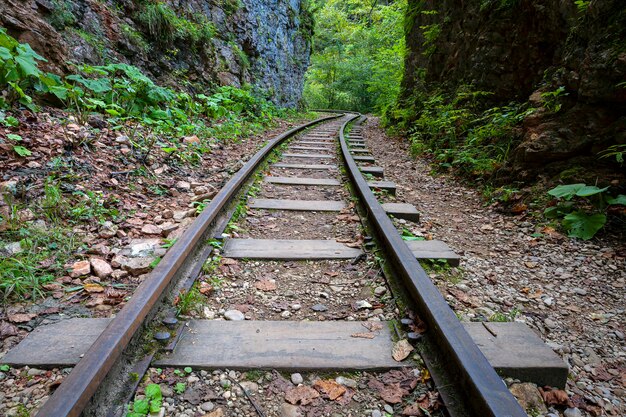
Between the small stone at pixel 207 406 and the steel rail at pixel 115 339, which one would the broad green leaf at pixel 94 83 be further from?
the small stone at pixel 207 406

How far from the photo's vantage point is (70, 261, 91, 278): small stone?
7.17 feet

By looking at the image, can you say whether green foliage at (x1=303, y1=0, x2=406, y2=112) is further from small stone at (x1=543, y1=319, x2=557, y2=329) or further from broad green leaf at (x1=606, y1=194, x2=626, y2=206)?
small stone at (x1=543, y1=319, x2=557, y2=329)

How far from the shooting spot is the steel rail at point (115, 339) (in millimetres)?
1103

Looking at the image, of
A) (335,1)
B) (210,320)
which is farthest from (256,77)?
(335,1)

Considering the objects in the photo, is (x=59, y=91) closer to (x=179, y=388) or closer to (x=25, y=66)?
(x=25, y=66)

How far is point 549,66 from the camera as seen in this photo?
4660mm

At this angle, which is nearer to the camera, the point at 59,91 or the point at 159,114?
the point at 59,91

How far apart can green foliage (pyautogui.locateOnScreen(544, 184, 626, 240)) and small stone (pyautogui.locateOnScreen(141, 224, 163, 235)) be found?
11.4 ft

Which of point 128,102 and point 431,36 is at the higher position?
point 431,36

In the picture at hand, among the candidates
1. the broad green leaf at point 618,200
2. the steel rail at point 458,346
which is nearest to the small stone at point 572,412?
the steel rail at point 458,346

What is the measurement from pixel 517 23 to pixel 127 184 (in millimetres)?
6104

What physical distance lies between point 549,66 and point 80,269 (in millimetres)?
5783

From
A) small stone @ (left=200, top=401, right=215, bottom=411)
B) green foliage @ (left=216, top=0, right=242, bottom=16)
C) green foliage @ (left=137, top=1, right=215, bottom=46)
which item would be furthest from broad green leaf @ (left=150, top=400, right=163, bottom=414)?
green foliage @ (left=216, top=0, right=242, bottom=16)

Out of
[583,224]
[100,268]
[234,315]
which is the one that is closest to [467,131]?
[583,224]
